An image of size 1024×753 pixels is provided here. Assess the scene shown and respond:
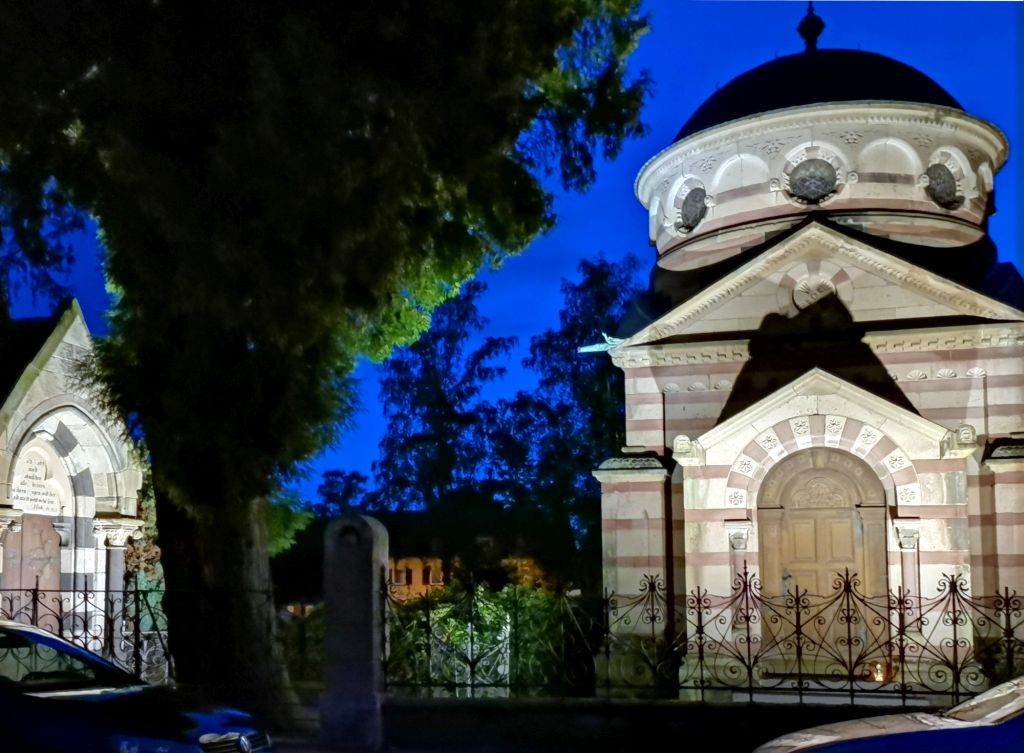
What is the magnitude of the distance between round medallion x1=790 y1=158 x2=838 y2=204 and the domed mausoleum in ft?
0.13

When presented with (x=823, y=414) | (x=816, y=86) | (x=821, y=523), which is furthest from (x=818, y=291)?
(x=816, y=86)

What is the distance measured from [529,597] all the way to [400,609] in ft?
21.7

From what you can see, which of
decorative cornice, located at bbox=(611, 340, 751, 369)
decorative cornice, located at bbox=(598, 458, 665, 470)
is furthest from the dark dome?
decorative cornice, located at bbox=(598, 458, 665, 470)

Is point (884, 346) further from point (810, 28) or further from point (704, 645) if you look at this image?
point (810, 28)

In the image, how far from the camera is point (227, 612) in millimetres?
10820

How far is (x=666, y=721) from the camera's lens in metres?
10.4

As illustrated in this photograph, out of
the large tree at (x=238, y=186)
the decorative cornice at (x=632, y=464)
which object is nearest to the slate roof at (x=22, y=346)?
the large tree at (x=238, y=186)

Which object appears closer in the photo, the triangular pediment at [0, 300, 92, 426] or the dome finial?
the triangular pediment at [0, 300, 92, 426]

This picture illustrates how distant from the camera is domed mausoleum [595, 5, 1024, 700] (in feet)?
57.2

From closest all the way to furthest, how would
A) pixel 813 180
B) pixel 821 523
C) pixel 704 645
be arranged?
1. pixel 704 645
2. pixel 821 523
3. pixel 813 180

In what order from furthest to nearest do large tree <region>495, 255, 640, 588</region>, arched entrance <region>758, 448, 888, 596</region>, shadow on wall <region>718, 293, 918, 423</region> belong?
large tree <region>495, 255, 640, 588</region> → shadow on wall <region>718, 293, 918, 423</region> → arched entrance <region>758, 448, 888, 596</region>

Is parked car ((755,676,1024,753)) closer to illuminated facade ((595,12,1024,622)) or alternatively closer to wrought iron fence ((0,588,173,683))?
wrought iron fence ((0,588,173,683))

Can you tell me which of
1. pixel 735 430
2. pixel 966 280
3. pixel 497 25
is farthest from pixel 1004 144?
pixel 497 25

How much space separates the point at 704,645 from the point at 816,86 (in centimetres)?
1057
